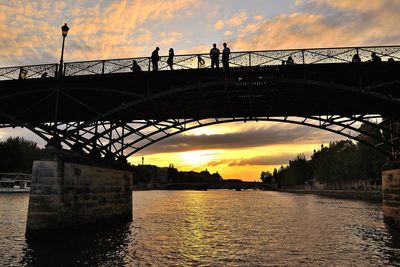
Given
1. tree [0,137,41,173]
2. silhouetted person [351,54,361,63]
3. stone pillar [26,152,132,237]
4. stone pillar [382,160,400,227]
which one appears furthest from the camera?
tree [0,137,41,173]

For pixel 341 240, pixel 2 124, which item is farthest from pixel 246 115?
pixel 2 124

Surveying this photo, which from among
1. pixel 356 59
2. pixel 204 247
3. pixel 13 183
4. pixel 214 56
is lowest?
pixel 204 247

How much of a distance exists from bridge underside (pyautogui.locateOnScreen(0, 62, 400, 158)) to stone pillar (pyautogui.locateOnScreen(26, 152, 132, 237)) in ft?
5.84

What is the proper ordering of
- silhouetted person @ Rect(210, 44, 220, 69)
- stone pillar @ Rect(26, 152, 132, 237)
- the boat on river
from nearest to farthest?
1. stone pillar @ Rect(26, 152, 132, 237)
2. silhouetted person @ Rect(210, 44, 220, 69)
3. the boat on river

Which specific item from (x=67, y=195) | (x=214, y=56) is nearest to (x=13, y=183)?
(x=67, y=195)

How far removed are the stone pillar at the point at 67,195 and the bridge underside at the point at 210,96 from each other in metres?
1.78

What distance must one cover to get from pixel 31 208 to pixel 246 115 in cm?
1878

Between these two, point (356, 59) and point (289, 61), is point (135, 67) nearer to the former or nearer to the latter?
point (289, 61)

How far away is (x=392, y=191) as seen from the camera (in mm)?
25062

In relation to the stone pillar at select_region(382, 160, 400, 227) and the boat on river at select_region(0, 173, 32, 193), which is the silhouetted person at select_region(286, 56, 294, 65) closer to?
the stone pillar at select_region(382, 160, 400, 227)

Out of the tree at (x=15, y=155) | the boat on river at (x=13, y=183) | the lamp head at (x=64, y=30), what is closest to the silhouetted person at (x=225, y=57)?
the lamp head at (x=64, y=30)

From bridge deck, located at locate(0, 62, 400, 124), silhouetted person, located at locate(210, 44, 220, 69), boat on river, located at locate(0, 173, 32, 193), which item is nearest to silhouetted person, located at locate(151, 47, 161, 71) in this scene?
bridge deck, located at locate(0, 62, 400, 124)

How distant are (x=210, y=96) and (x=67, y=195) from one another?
1238cm

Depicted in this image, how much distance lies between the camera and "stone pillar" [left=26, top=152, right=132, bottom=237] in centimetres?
2062
